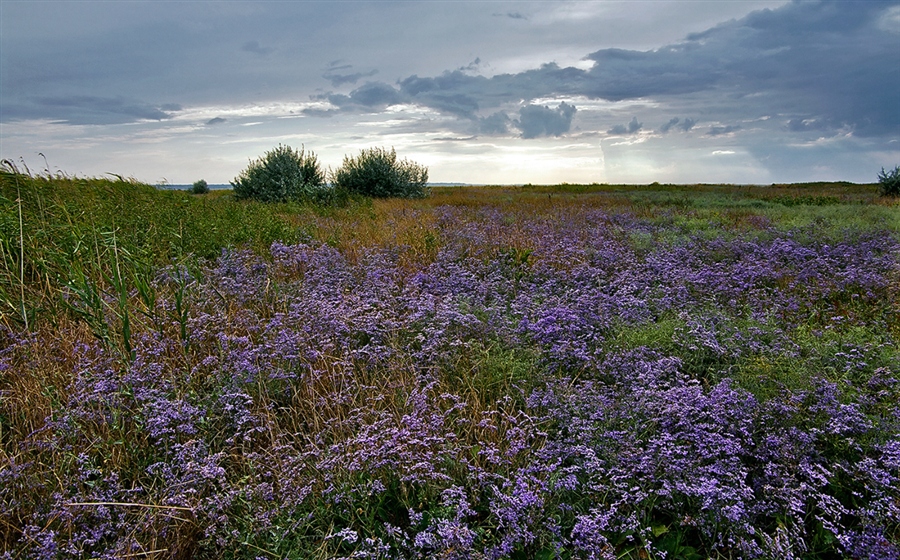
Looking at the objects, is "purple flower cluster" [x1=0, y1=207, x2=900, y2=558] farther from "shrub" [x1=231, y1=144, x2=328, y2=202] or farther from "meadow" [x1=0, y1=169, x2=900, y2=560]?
"shrub" [x1=231, y1=144, x2=328, y2=202]

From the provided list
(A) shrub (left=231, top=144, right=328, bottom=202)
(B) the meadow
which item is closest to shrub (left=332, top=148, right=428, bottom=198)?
(A) shrub (left=231, top=144, right=328, bottom=202)

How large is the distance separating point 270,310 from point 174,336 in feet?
2.99

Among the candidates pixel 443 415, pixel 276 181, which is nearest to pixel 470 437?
pixel 443 415

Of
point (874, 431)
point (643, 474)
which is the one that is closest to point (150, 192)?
point (643, 474)

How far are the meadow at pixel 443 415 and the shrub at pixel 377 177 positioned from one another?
17013mm

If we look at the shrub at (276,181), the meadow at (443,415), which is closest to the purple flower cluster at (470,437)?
the meadow at (443,415)

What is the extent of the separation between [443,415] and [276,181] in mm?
17381

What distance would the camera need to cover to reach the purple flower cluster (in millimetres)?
2420

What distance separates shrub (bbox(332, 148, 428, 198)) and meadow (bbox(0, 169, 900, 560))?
1701cm

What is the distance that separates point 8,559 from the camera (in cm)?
230

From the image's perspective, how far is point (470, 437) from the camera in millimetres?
3094

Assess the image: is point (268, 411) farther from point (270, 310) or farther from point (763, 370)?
point (763, 370)

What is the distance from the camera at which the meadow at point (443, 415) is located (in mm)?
2443

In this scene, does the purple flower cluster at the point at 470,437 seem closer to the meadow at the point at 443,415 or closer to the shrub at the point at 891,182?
the meadow at the point at 443,415
